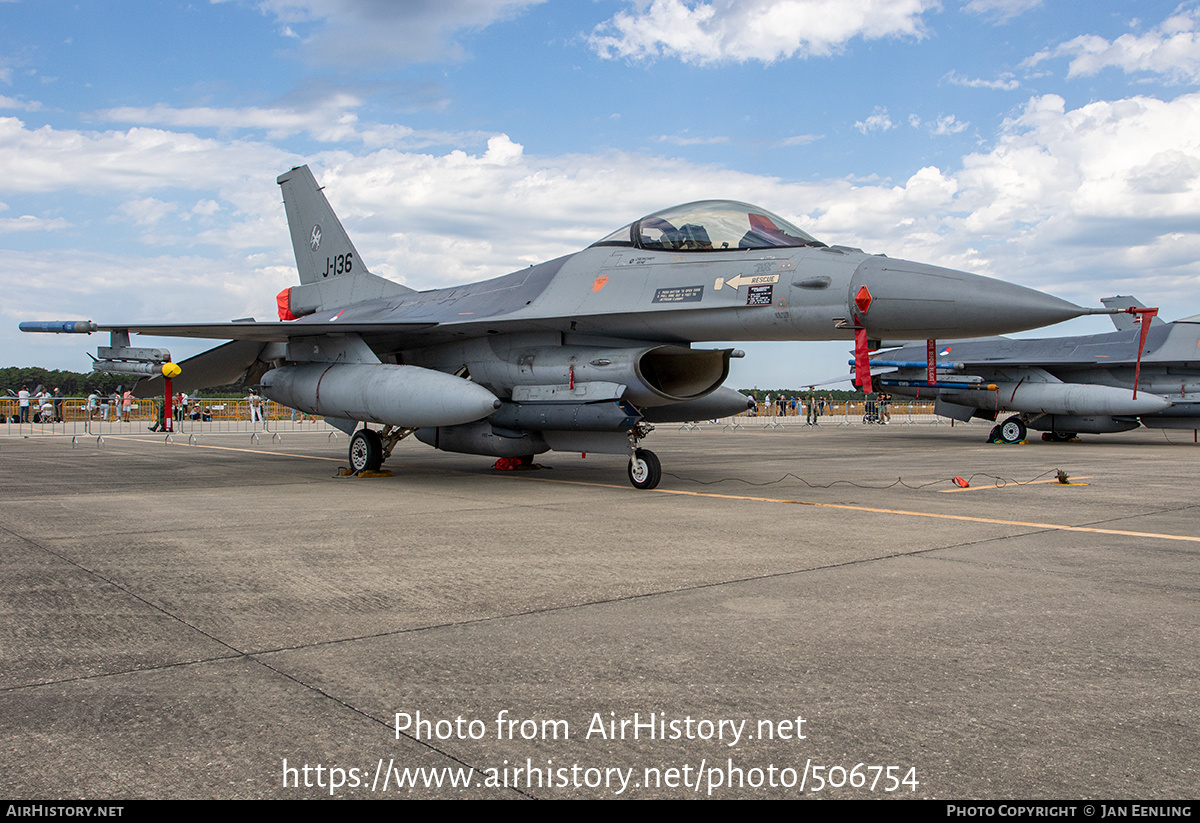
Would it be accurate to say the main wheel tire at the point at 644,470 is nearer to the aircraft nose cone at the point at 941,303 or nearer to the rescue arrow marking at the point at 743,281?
the rescue arrow marking at the point at 743,281

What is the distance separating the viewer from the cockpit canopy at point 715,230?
332 inches

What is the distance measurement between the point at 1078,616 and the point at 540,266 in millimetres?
7656

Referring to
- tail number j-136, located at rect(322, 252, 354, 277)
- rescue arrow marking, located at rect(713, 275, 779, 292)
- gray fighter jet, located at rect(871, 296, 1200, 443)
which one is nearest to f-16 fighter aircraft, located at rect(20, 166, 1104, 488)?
rescue arrow marking, located at rect(713, 275, 779, 292)

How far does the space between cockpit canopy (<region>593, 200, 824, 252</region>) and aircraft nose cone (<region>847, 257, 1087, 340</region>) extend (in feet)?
3.26

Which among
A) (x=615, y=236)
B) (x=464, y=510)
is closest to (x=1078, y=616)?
(x=464, y=510)

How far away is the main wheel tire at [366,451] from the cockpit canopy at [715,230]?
412cm

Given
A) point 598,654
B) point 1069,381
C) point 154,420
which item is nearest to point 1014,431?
point 1069,381

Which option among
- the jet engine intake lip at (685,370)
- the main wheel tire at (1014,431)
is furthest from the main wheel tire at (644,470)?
the main wheel tire at (1014,431)

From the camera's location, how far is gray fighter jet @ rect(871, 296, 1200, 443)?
18469mm

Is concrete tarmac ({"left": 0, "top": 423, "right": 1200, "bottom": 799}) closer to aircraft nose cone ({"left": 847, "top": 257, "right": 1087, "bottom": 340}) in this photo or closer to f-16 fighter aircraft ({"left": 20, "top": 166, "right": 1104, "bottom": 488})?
aircraft nose cone ({"left": 847, "top": 257, "right": 1087, "bottom": 340})

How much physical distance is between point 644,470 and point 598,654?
588 cm

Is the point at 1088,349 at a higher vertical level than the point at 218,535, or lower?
higher

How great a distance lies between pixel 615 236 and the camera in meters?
9.54

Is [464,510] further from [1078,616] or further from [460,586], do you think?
[1078,616]
